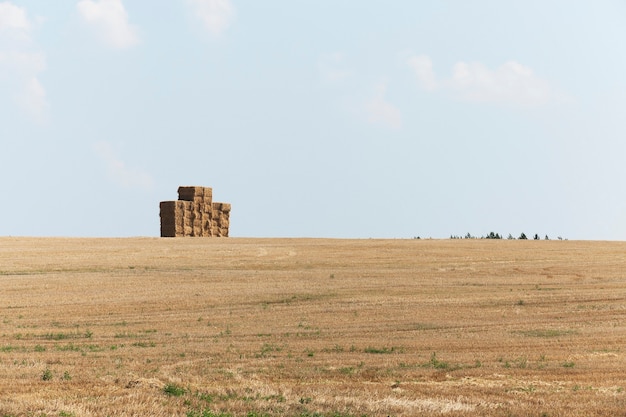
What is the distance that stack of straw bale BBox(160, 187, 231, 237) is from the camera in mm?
43688

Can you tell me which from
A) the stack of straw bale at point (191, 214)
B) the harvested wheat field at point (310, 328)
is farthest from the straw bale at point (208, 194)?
the harvested wheat field at point (310, 328)

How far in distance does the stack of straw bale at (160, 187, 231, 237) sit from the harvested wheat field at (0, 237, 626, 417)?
301 cm

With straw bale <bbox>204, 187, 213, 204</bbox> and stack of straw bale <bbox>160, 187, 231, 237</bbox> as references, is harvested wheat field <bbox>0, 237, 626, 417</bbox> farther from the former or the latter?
straw bale <bbox>204, 187, 213, 204</bbox>

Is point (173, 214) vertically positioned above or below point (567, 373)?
above

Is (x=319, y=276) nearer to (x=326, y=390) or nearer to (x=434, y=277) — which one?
(x=434, y=277)

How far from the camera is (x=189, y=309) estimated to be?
84.9 feet

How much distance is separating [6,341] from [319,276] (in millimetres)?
13009

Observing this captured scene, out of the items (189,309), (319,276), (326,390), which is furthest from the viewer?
(319,276)

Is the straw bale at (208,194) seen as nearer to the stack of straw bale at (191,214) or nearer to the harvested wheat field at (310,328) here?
the stack of straw bale at (191,214)

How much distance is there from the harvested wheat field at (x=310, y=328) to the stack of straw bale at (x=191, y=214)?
9.87ft

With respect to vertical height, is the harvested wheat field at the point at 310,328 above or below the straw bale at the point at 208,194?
below

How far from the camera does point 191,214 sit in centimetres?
4434

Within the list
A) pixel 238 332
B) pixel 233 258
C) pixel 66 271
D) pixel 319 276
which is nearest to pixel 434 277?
pixel 319 276

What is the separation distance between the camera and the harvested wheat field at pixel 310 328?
14.1 meters
